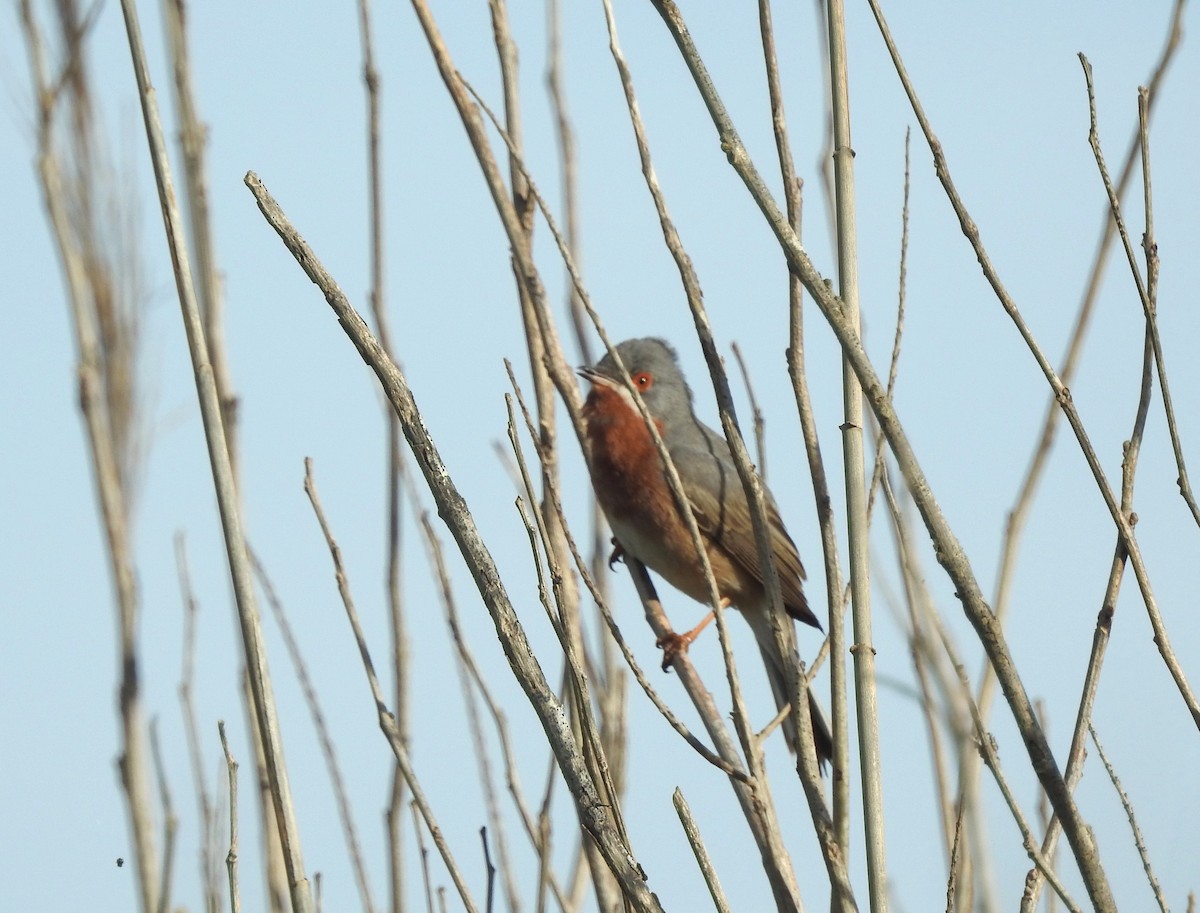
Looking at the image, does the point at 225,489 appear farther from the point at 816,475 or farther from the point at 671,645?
the point at 671,645

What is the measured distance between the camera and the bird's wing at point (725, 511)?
5695mm

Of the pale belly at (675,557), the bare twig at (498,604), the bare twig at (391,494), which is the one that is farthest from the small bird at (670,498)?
the bare twig at (498,604)

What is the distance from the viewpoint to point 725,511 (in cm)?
576

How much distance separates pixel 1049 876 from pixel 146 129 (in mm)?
2016

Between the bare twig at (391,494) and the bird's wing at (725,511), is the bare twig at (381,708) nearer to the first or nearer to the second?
the bare twig at (391,494)

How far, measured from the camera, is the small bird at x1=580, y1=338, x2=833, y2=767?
18.6 ft

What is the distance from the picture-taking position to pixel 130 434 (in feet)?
10.1

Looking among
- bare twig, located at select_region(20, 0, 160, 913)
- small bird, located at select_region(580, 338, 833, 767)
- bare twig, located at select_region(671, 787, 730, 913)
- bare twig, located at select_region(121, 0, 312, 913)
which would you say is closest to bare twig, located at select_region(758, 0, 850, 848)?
bare twig, located at select_region(671, 787, 730, 913)

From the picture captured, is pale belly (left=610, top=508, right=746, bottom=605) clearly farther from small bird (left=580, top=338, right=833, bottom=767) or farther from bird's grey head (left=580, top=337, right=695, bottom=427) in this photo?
bird's grey head (left=580, top=337, right=695, bottom=427)

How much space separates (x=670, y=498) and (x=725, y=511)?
261mm

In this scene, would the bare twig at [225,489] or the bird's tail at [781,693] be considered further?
the bird's tail at [781,693]

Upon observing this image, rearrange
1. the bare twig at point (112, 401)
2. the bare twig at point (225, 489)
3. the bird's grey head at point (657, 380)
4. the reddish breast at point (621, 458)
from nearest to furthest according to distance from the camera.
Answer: the bare twig at point (225, 489)
the bare twig at point (112, 401)
the reddish breast at point (621, 458)
the bird's grey head at point (657, 380)

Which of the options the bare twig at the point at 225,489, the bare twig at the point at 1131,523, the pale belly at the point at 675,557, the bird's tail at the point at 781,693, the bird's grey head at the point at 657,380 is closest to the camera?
the bare twig at the point at 1131,523

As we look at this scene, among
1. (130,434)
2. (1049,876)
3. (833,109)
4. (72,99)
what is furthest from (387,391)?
(72,99)
